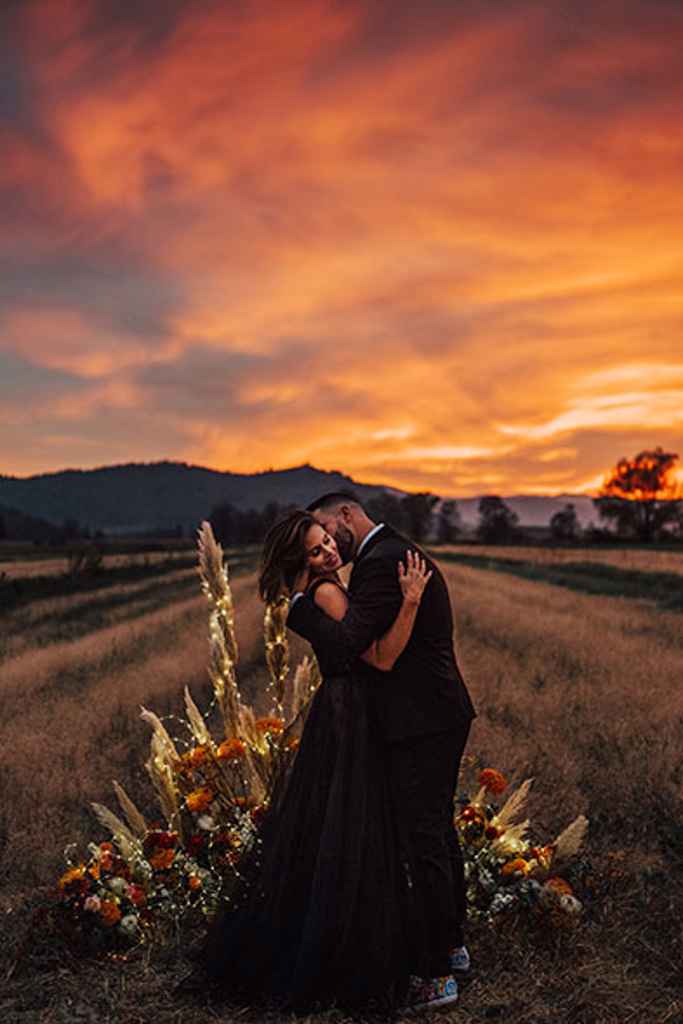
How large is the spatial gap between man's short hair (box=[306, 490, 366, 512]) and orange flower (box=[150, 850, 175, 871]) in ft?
7.66

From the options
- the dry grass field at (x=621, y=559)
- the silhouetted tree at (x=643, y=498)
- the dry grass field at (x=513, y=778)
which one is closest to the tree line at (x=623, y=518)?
the silhouetted tree at (x=643, y=498)

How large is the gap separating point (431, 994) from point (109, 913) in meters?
1.89

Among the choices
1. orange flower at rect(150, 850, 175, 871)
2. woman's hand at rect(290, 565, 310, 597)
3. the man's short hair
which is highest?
the man's short hair

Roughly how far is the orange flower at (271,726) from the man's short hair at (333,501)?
176 cm

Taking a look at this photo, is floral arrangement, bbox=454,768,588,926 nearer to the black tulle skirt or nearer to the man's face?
the black tulle skirt

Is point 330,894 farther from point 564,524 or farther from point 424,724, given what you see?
point 564,524

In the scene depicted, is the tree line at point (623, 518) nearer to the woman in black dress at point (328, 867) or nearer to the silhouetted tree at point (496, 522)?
the silhouetted tree at point (496, 522)

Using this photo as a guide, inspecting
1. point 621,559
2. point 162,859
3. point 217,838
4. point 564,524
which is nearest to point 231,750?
point 217,838

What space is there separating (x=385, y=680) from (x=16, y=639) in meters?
18.6

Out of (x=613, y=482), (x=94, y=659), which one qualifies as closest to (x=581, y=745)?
(x=94, y=659)

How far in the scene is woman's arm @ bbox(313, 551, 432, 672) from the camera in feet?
13.9

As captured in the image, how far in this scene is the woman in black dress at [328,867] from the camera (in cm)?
433

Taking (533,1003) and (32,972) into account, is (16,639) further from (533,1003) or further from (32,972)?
(533,1003)

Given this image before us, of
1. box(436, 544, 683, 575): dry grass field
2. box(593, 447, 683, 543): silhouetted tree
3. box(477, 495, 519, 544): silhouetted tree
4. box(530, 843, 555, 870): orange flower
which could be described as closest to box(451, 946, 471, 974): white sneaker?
box(530, 843, 555, 870): orange flower
